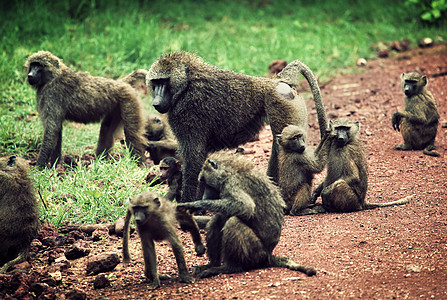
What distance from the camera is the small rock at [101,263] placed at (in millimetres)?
3766

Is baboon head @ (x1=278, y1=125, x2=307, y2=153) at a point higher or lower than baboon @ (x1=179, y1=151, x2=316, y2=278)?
higher

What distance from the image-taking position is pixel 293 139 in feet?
15.1

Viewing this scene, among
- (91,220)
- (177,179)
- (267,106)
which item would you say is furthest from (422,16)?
(91,220)

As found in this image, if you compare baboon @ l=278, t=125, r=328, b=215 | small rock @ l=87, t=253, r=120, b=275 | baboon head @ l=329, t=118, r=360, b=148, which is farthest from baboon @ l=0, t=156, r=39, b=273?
baboon head @ l=329, t=118, r=360, b=148

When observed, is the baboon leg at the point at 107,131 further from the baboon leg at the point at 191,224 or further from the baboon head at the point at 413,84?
the baboon head at the point at 413,84

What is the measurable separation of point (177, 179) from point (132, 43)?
4.57 m

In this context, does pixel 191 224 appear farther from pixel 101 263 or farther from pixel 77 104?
pixel 77 104

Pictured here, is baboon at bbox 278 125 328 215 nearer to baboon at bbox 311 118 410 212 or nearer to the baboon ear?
baboon at bbox 311 118 410 212

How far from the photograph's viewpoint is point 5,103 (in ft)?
24.3

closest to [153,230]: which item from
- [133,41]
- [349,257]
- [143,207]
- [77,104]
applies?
[143,207]

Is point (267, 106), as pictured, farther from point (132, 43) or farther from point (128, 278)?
point (132, 43)

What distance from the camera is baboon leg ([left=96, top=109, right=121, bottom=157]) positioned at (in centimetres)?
630

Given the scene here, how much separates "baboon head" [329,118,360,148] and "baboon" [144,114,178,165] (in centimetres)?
222

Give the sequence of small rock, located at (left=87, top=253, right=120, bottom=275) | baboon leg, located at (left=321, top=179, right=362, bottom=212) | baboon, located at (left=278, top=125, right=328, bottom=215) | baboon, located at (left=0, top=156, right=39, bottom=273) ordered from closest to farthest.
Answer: small rock, located at (left=87, top=253, right=120, bottom=275), baboon, located at (left=0, top=156, right=39, bottom=273), baboon leg, located at (left=321, top=179, right=362, bottom=212), baboon, located at (left=278, top=125, right=328, bottom=215)
